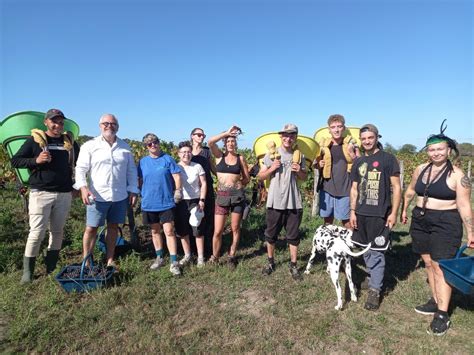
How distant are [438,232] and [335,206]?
145 centimetres

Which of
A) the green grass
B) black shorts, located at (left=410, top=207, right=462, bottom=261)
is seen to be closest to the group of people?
black shorts, located at (left=410, top=207, right=462, bottom=261)

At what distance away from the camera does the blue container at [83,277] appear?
3.69 metres

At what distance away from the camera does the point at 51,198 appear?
4.02 metres

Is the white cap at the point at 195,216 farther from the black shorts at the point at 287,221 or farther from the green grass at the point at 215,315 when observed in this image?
the black shorts at the point at 287,221

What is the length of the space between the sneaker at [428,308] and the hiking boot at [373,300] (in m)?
0.46

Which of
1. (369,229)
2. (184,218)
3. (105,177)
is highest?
(105,177)

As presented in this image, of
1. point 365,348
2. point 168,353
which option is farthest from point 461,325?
point 168,353

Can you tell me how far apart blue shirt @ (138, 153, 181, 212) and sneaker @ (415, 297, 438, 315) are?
11.3ft

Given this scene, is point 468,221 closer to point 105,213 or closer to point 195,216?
point 195,216

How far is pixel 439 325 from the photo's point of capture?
3.22m

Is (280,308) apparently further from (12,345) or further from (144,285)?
(12,345)

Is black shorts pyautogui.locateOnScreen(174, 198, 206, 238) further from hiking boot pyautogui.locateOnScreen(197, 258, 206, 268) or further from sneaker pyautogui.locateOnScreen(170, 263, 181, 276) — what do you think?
sneaker pyautogui.locateOnScreen(170, 263, 181, 276)

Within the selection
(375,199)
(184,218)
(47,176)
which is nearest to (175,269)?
(184,218)

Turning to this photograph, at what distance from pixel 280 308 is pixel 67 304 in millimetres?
2513
